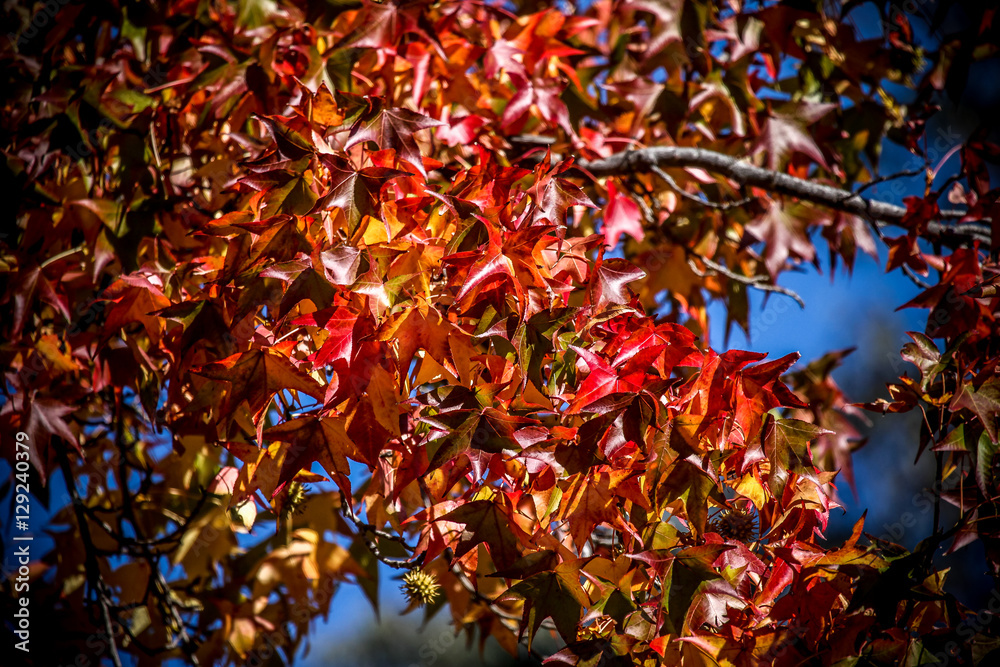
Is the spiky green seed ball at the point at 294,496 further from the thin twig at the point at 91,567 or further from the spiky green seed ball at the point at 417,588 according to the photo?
the thin twig at the point at 91,567

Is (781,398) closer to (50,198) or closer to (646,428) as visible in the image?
(646,428)

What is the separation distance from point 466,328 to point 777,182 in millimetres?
1157

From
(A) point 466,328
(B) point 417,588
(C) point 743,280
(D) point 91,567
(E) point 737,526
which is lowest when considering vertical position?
(E) point 737,526

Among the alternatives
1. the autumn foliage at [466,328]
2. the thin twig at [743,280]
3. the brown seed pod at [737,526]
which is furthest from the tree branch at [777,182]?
the brown seed pod at [737,526]

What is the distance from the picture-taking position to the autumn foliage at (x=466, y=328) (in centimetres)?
97

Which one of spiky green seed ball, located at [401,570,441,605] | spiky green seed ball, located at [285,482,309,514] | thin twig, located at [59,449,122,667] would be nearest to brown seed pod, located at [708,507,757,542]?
spiky green seed ball, located at [401,570,441,605]

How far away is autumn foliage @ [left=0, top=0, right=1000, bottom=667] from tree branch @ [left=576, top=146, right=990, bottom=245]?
1 cm

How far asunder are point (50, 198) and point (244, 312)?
0.96 metres

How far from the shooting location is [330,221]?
110 centimetres

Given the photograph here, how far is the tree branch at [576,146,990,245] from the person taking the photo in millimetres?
1702

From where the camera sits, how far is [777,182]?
181 cm

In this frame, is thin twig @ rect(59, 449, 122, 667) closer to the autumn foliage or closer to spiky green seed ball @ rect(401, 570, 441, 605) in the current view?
the autumn foliage

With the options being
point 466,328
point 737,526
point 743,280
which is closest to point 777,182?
point 743,280

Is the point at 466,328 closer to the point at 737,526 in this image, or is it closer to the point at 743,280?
the point at 737,526
